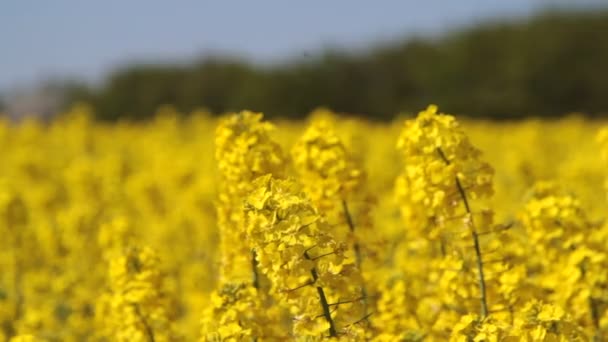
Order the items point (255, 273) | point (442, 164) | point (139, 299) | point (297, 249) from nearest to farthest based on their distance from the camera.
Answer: point (297, 249) < point (442, 164) < point (255, 273) < point (139, 299)

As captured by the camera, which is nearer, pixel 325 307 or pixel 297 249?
pixel 297 249

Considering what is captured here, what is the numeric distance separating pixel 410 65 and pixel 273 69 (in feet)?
15.3

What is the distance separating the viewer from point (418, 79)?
32.9 m

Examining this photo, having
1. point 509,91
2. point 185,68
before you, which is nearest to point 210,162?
point 509,91

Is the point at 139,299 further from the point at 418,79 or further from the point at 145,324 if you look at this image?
the point at 418,79

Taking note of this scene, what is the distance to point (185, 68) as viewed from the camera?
117 ft

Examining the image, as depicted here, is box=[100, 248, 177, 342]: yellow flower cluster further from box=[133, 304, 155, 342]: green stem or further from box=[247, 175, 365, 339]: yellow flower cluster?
box=[247, 175, 365, 339]: yellow flower cluster

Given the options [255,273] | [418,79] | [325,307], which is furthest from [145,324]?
[418,79]

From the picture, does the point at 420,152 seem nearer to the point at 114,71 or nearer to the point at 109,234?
the point at 109,234

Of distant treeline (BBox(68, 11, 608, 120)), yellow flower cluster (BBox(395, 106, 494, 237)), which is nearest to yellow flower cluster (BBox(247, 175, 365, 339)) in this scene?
yellow flower cluster (BBox(395, 106, 494, 237))

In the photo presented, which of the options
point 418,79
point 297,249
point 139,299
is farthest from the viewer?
point 418,79

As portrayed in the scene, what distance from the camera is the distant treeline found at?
31812 millimetres

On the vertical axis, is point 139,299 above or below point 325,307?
above

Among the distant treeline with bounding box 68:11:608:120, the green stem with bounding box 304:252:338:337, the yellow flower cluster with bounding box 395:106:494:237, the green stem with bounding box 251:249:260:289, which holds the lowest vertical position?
the green stem with bounding box 304:252:338:337
